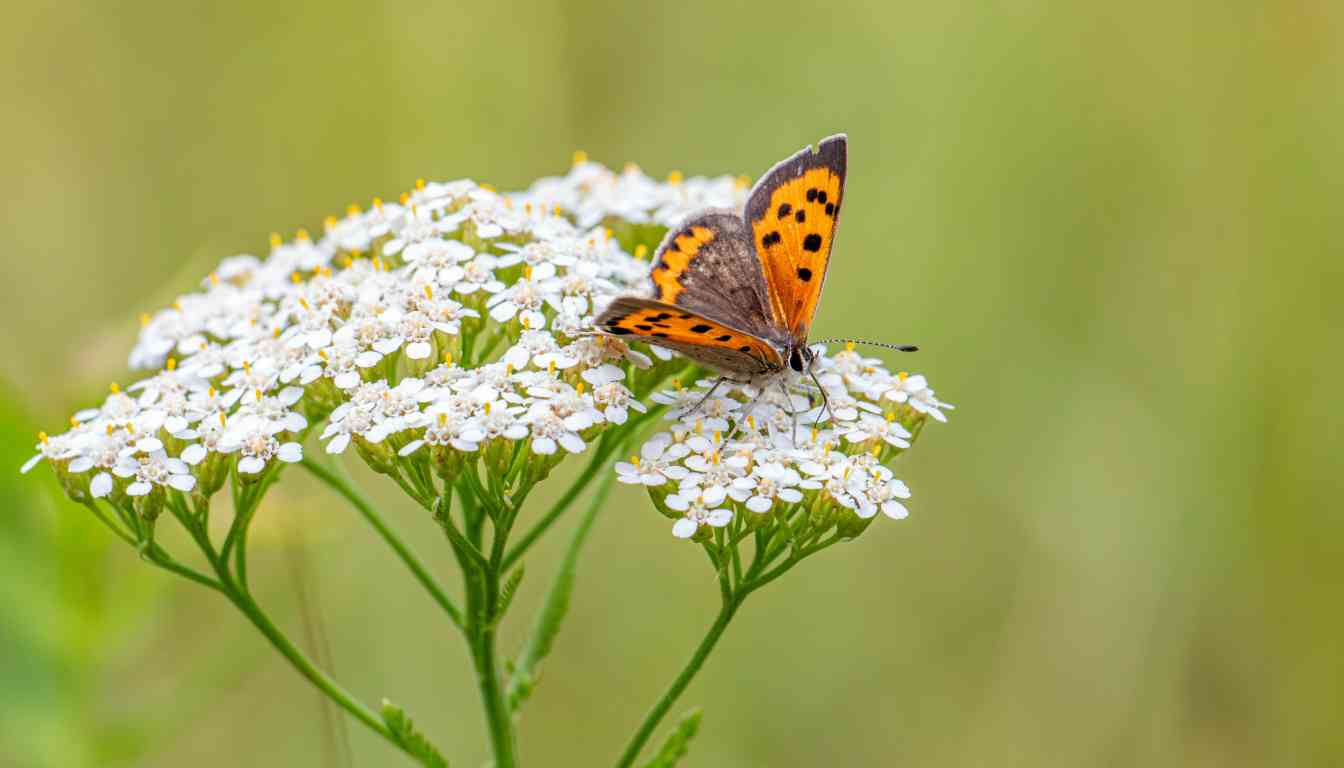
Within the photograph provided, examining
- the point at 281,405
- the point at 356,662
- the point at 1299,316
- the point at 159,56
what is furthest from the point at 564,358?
the point at 159,56

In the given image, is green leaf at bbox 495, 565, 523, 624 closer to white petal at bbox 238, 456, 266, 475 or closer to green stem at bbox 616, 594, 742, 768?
green stem at bbox 616, 594, 742, 768

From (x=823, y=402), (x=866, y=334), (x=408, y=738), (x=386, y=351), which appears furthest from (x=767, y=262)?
(x=866, y=334)

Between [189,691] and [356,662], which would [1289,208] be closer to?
[356,662]

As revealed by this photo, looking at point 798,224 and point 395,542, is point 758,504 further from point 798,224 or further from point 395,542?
point 395,542

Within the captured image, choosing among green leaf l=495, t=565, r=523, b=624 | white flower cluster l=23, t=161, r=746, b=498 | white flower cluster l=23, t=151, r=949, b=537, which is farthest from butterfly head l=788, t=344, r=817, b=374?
green leaf l=495, t=565, r=523, b=624

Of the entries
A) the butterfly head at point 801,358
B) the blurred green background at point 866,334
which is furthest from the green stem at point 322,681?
the butterfly head at point 801,358

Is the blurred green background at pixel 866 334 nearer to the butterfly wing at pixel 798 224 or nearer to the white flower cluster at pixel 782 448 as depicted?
the white flower cluster at pixel 782 448
